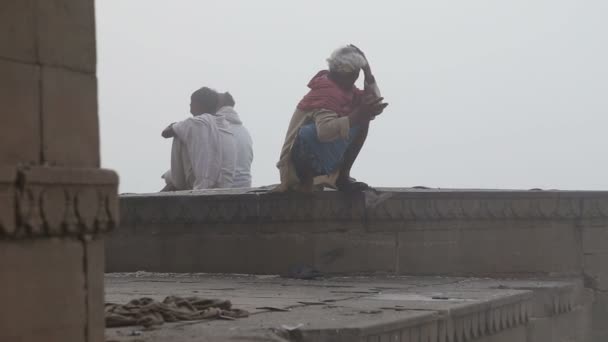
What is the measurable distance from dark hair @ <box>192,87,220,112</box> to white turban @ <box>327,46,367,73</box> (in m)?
3.45

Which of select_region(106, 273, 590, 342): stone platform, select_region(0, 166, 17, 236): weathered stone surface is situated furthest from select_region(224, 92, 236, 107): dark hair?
select_region(0, 166, 17, 236): weathered stone surface

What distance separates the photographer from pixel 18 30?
306 cm

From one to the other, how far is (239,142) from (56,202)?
8.95 meters

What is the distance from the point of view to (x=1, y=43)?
3.00 metres

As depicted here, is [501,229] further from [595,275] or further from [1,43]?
[1,43]

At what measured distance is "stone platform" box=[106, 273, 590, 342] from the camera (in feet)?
14.8

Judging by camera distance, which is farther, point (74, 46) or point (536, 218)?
point (536, 218)

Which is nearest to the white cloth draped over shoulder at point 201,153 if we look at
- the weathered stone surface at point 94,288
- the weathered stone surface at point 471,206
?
the weathered stone surface at point 471,206

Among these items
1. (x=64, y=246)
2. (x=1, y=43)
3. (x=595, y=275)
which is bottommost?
(x=595, y=275)

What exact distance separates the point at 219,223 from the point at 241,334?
16.3ft

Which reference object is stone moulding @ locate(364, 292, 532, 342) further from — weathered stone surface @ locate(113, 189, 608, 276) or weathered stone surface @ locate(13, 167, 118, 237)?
weathered stone surface @ locate(113, 189, 608, 276)

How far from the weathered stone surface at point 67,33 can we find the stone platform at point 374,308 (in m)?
1.27

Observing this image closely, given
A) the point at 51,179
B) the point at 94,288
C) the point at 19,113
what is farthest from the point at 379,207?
the point at 19,113

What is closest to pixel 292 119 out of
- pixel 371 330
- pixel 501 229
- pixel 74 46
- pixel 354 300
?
pixel 501 229
